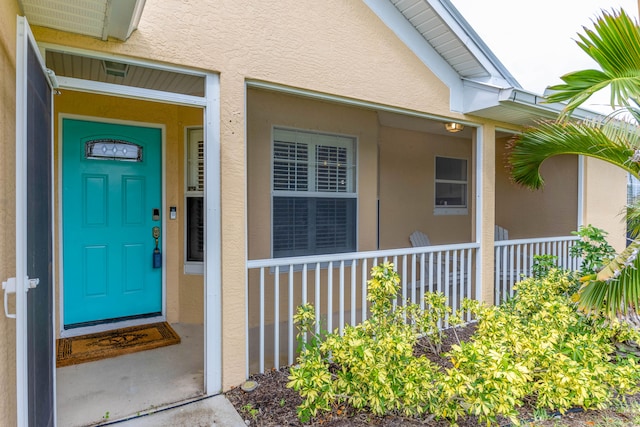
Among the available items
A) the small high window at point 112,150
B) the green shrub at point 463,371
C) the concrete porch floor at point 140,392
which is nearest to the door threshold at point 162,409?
the concrete porch floor at point 140,392

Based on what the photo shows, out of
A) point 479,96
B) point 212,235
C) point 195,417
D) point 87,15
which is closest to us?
point 87,15

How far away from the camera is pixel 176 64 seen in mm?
2807

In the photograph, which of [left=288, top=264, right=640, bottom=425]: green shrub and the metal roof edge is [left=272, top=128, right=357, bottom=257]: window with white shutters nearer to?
[left=288, top=264, right=640, bottom=425]: green shrub

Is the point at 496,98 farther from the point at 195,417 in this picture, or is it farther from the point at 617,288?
the point at 195,417

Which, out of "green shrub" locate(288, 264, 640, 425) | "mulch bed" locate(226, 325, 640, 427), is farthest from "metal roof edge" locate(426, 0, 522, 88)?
Result: "mulch bed" locate(226, 325, 640, 427)

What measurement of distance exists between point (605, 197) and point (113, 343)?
25.9ft

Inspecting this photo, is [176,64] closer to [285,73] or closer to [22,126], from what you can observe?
[285,73]

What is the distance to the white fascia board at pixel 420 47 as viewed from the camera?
389 centimetres

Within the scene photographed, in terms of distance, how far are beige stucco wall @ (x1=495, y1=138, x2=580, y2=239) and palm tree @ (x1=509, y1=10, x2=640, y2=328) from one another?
289 cm

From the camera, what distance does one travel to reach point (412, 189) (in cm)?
670

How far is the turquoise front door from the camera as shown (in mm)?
3998

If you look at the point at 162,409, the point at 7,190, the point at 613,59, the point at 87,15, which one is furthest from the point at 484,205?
the point at 7,190

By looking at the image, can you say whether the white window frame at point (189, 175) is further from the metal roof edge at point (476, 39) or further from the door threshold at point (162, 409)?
the metal roof edge at point (476, 39)

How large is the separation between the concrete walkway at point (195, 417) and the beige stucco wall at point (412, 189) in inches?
158
